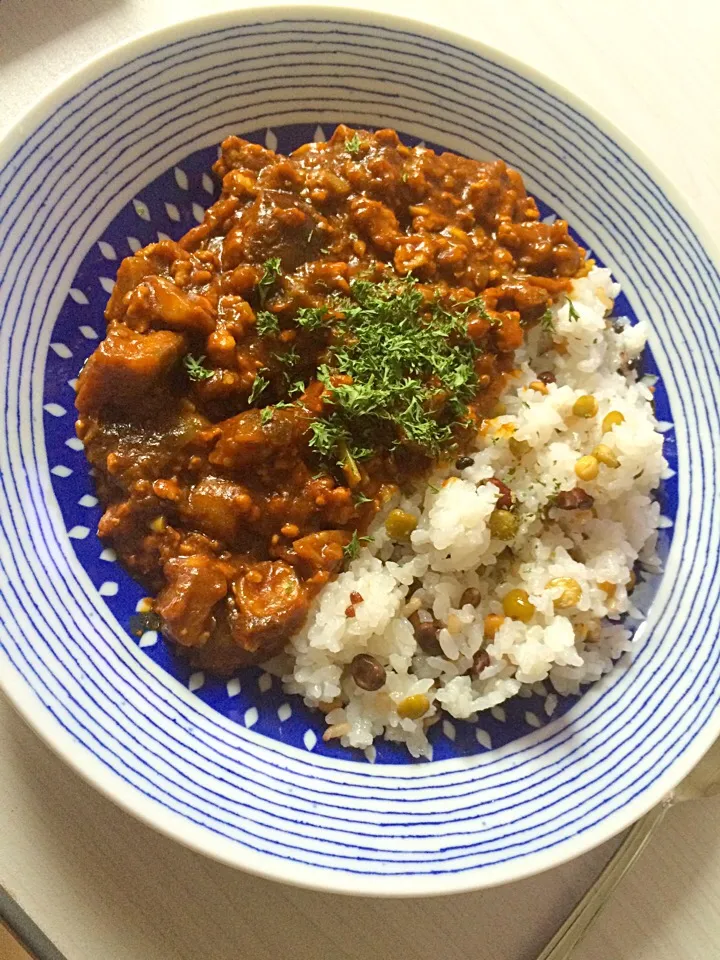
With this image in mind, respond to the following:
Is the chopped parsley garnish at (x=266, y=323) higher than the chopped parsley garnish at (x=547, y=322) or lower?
lower

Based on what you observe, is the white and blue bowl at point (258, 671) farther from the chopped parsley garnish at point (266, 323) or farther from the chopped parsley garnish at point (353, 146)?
the chopped parsley garnish at point (266, 323)

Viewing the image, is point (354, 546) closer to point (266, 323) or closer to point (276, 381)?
point (276, 381)

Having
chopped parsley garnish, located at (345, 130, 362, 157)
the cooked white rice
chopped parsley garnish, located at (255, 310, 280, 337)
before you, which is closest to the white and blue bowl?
the cooked white rice

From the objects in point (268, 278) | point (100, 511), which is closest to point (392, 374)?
point (268, 278)

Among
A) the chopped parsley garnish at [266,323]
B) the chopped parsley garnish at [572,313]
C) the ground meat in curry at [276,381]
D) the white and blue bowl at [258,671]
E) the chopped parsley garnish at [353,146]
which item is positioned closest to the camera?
the white and blue bowl at [258,671]

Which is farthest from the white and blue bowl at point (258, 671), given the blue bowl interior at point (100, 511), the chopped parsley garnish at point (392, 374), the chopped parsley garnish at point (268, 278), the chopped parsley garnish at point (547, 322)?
the chopped parsley garnish at point (392, 374)

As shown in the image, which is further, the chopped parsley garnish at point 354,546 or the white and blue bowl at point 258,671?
the chopped parsley garnish at point 354,546

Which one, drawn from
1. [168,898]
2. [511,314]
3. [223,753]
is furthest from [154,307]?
[168,898]

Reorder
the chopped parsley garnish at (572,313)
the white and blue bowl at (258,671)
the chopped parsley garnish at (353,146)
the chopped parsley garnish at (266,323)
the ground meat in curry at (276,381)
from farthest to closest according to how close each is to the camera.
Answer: the chopped parsley garnish at (572,313) < the chopped parsley garnish at (353,146) < the chopped parsley garnish at (266,323) < the ground meat in curry at (276,381) < the white and blue bowl at (258,671)
